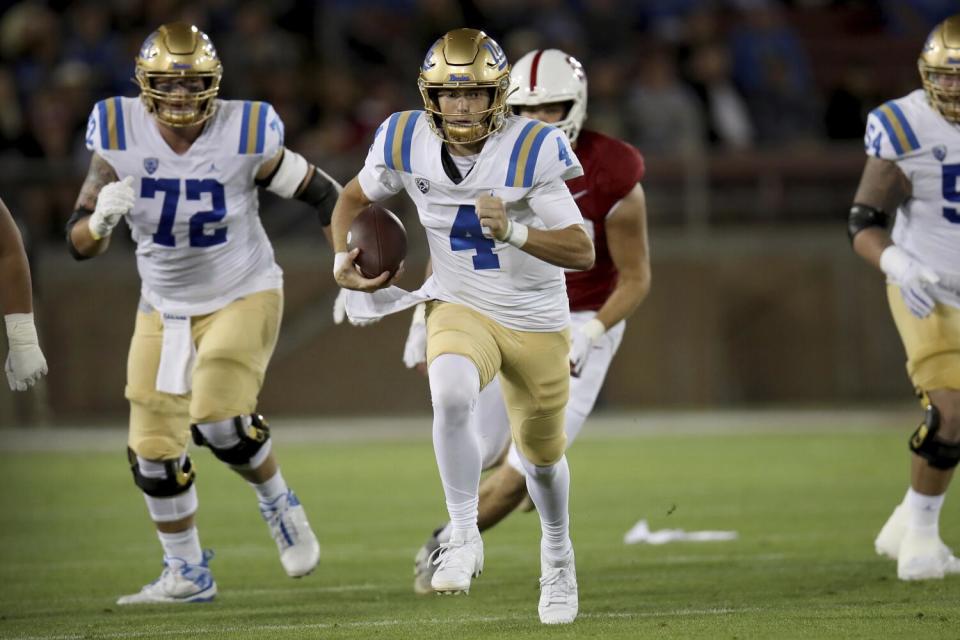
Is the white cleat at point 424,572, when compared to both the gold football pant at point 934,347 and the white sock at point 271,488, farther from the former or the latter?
the gold football pant at point 934,347

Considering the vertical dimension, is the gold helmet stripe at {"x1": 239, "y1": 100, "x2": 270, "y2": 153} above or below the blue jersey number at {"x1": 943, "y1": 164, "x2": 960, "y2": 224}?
above

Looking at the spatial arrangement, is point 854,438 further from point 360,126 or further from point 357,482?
point 360,126

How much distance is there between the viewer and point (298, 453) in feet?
33.4

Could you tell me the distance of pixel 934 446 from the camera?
5477mm

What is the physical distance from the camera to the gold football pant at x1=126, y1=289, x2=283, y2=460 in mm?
5383

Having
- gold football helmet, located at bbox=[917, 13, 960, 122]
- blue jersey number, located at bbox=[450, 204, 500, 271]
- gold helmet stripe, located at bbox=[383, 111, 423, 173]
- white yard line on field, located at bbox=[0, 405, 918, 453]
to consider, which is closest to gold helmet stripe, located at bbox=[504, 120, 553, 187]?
blue jersey number, located at bbox=[450, 204, 500, 271]

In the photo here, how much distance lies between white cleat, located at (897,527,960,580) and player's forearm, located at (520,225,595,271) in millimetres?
1691

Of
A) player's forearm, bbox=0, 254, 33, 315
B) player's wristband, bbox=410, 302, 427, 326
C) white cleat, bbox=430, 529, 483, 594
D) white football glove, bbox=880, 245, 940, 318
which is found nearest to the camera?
white cleat, bbox=430, 529, 483, 594

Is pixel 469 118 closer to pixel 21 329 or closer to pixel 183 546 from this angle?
pixel 21 329

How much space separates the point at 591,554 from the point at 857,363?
6.27 m

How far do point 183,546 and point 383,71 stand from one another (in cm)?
759

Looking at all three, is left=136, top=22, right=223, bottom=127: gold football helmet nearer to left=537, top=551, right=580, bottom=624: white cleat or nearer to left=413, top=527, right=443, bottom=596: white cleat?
left=413, top=527, right=443, bottom=596: white cleat

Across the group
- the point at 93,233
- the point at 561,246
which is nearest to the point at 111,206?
the point at 93,233

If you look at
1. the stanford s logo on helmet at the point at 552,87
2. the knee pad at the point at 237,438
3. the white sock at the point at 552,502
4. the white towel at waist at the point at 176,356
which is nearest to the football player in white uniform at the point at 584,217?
the stanford s logo on helmet at the point at 552,87
